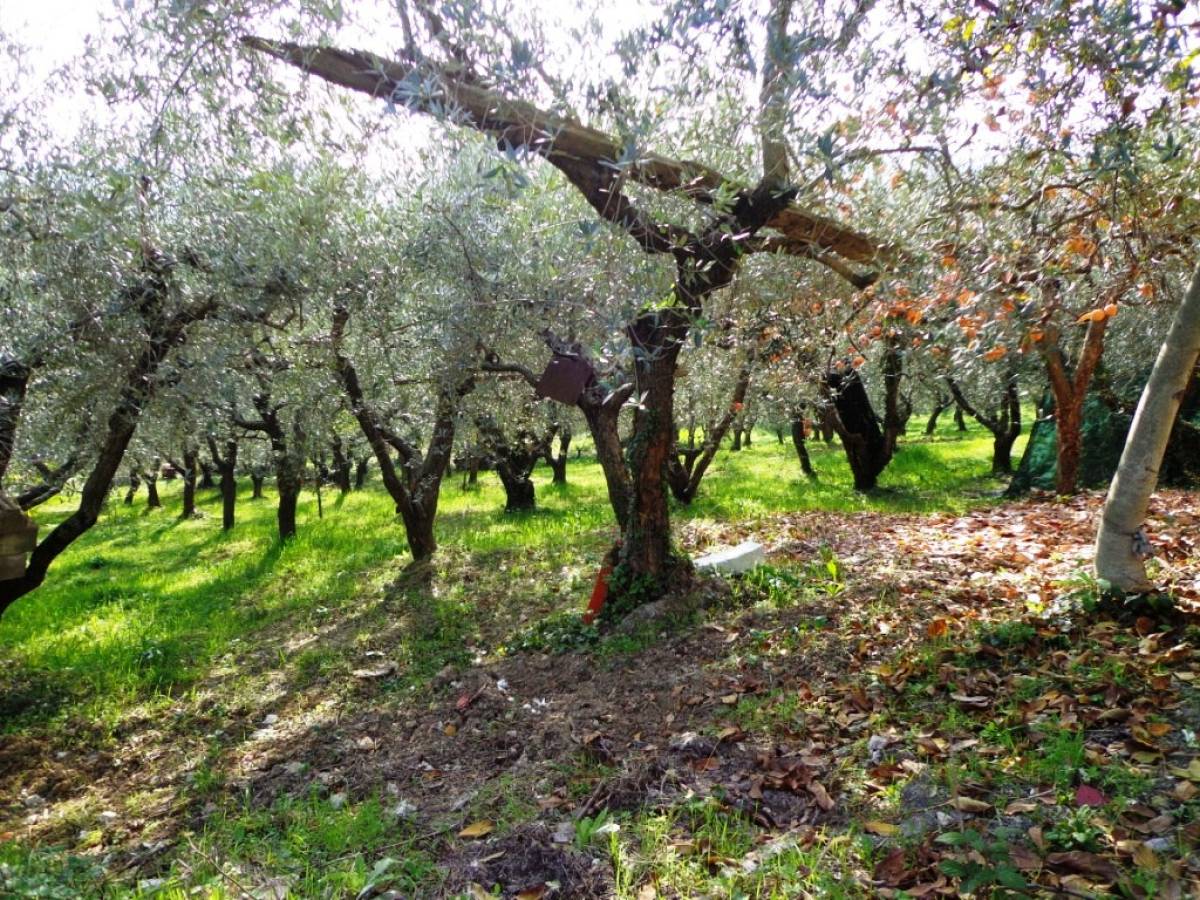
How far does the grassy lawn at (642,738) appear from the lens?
344cm

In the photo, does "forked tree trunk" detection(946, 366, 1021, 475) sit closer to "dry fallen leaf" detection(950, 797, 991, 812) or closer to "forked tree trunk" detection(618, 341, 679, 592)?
"forked tree trunk" detection(618, 341, 679, 592)

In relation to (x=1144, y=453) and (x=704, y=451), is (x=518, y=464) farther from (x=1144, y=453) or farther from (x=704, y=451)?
(x=1144, y=453)

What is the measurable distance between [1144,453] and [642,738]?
12.3 ft

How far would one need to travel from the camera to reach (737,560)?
8312mm

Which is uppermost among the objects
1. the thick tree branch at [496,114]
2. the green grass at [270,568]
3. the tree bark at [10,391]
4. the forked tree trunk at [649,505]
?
the thick tree branch at [496,114]

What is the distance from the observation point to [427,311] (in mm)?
8156

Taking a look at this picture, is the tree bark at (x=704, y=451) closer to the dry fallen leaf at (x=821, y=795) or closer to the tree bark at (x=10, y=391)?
the tree bark at (x=10, y=391)

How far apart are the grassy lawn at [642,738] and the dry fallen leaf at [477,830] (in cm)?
2

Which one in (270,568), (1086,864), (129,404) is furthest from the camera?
(270,568)

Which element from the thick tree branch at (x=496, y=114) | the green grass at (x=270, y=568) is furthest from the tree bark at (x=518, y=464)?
the thick tree branch at (x=496, y=114)

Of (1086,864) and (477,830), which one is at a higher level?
(1086,864)

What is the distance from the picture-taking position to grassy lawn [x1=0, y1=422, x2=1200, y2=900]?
3.44m

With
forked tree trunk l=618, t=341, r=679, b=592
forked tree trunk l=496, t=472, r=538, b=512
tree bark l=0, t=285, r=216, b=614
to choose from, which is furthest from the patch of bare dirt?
forked tree trunk l=496, t=472, r=538, b=512

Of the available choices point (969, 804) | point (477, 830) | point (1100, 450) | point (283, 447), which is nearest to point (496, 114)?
point (477, 830)
